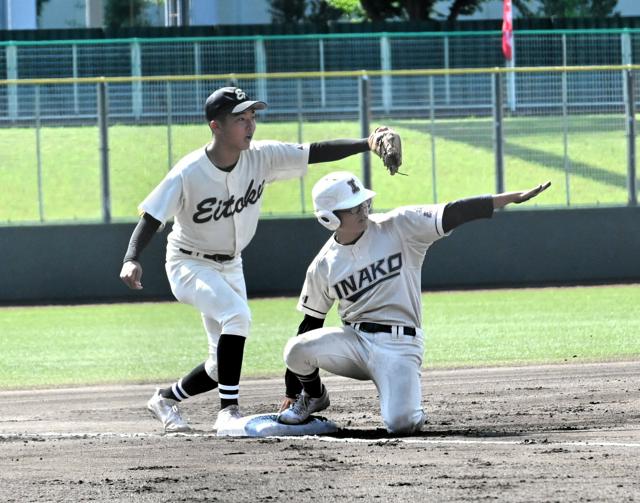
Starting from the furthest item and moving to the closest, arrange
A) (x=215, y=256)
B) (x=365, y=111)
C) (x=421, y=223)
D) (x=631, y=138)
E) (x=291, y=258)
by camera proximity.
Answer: (x=631, y=138) → (x=365, y=111) → (x=291, y=258) → (x=215, y=256) → (x=421, y=223)

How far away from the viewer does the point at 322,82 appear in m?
19.7

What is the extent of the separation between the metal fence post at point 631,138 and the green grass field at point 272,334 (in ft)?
6.93

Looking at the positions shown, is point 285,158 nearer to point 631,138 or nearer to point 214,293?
point 214,293

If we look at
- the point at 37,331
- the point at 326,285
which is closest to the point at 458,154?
the point at 37,331

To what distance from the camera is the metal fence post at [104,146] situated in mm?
18297

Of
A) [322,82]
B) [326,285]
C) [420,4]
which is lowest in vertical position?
[326,285]

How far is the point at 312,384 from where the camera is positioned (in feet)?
25.0

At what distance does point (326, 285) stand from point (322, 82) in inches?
494

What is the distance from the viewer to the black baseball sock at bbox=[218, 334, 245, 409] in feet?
24.7

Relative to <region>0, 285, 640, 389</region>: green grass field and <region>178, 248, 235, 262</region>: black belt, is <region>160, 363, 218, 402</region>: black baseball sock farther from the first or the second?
<region>0, 285, 640, 389</region>: green grass field

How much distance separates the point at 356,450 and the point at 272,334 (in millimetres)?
6631

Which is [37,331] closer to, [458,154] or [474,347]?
[474,347]

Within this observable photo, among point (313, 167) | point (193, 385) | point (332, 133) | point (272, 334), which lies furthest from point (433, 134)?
point (193, 385)

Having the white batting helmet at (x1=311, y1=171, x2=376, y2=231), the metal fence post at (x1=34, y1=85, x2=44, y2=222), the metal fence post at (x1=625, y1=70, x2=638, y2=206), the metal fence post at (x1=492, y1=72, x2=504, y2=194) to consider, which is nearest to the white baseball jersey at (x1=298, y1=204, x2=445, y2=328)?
the white batting helmet at (x1=311, y1=171, x2=376, y2=231)
